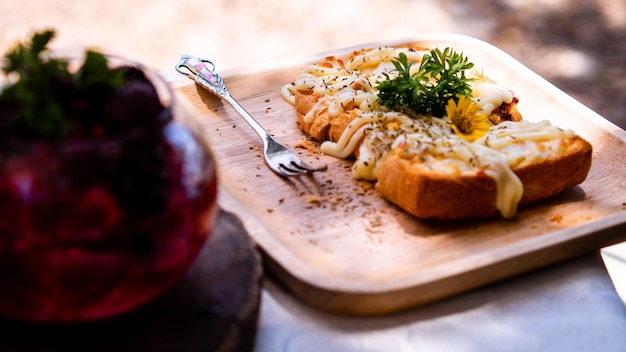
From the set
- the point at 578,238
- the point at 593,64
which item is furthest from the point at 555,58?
the point at 578,238

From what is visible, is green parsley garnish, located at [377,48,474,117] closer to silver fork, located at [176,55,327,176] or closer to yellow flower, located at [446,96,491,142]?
yellow flower, located at [446,96,491,142]

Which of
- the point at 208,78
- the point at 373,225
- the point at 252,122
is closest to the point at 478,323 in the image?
the point at 373,225

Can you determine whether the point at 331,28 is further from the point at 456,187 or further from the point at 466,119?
the point at 456,187

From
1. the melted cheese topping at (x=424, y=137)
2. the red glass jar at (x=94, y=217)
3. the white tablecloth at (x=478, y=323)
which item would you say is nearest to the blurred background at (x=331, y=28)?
the melted cheese topping at (x=424, y=137)

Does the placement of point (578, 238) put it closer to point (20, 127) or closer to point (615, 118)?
point (20, 127)

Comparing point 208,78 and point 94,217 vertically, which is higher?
point 94,217
